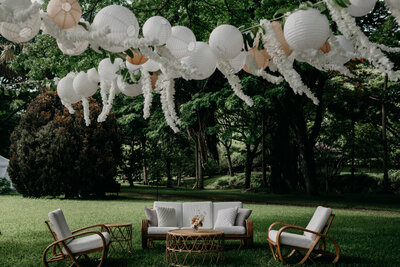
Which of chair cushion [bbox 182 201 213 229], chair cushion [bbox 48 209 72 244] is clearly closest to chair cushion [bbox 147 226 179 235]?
chair cushion [bbox 182 201 213 229]

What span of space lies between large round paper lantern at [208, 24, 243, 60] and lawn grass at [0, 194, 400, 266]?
4123mm

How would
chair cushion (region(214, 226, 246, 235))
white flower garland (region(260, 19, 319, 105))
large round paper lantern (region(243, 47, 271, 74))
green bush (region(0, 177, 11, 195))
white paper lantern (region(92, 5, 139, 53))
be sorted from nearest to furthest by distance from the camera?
white paper lantern (region(92, 5, 139, 53)) → white flower garland (region(260, 19, 319, 105)) → large round paper lantern (region(243, 47, 271, 74)) → chair cushion (region(214, 226, 246, 235)) → green bush (region(0, 177, 11, 195))

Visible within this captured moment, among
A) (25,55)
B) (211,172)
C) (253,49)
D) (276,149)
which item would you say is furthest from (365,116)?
(253,49)

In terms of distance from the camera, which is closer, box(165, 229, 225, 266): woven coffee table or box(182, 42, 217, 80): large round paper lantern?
box(182, 42, 217, 80): large round paper lantern

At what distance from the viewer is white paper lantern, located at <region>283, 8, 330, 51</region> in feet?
7.35

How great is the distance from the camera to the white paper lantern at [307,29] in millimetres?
2240

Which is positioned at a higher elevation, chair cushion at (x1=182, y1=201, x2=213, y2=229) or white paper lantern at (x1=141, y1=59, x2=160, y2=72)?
white paper lantern at (x1=141, y1=59, x2=160, y2=72)

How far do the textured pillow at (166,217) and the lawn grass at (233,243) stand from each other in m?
0.44

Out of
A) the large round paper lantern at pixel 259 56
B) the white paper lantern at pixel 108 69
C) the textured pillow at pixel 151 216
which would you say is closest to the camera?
the large round paper lantern at pixel 259 56

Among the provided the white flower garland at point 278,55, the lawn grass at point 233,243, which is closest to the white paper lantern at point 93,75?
the white flower garland at point 278,55

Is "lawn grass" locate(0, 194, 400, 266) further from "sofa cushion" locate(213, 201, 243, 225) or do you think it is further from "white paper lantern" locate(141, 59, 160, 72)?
"white paper lantern" locate(141, 59, 160, 72)

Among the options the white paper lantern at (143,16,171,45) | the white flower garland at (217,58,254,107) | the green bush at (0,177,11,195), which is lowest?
the green bush at (0,177,11,195)

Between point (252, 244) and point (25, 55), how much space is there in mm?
5941

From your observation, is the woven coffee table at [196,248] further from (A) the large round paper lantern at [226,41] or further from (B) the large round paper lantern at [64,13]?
(B) the large round paper lantern at [64,13]
